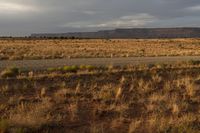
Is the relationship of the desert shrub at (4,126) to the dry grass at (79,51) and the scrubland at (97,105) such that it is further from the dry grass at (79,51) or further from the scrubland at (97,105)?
the dry grass at (79,51)

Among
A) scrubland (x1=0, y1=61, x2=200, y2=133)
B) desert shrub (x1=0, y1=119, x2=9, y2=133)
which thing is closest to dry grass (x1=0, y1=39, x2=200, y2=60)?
scrubland (x1=0, y1=61, x2=200, y2=133)

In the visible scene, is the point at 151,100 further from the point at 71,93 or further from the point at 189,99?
the point at 71,93

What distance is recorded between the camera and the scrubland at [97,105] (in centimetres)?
954

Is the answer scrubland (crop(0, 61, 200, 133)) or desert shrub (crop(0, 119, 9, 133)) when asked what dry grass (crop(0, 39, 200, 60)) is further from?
desert shrub (crop(0, 119, 9, 133))

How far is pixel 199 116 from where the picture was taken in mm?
10961

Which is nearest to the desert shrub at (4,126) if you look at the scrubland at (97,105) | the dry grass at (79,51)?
the scrubland at (97,105)

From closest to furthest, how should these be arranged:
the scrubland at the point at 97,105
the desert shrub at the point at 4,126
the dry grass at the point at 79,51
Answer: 1. the desert shrub at the point at 4,126
2. the scrubland at the point at 97,105
3. the dry grass at the point at 79,51

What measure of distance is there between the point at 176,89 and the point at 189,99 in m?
2.26

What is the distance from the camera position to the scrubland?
31.3 ft

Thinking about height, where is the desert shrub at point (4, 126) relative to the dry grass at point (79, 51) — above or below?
above

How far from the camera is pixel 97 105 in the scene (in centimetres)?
1250

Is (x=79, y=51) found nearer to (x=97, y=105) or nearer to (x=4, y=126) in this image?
(x=97, y=105)

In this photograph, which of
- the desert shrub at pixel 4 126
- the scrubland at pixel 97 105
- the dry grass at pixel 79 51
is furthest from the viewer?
the dry grass at pixel 79 51

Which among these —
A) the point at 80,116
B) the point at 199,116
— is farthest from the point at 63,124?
the point at 199,116
